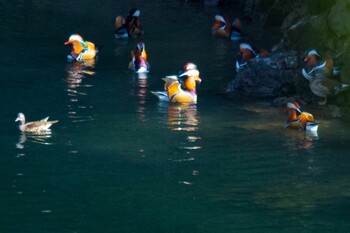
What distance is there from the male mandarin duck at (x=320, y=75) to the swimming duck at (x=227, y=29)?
7568mm

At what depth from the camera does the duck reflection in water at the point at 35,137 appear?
1997cm

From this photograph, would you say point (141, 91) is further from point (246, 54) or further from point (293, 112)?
point (293, 112)

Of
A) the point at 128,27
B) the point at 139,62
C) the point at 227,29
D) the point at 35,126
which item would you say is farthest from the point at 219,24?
the point at 35,126

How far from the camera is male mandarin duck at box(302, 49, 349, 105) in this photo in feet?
76.8

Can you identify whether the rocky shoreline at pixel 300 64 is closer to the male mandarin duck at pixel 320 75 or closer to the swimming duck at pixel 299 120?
the male mandarin duck at pixel 320 75

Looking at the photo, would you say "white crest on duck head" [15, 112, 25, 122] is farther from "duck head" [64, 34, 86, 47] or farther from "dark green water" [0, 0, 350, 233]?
"duck head" [64, 34, 86, 47]

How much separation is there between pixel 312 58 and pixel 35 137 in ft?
23.6

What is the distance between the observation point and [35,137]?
20375mm

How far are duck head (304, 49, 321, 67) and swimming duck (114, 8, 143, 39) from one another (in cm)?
853

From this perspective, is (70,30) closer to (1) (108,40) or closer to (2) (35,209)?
(1) (108,40)

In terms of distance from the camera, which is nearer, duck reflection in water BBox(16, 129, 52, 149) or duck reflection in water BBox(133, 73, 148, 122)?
duck reflection in water BBox(16, 129, 52, 149)

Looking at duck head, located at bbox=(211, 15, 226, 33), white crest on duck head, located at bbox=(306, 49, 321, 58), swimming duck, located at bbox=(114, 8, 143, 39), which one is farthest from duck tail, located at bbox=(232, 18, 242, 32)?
white crest on duck head, located at bbox=(306, 49, 321, 58)

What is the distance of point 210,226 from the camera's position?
51.8 feet

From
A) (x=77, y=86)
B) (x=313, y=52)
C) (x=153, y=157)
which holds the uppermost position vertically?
(x=313, y=52)
